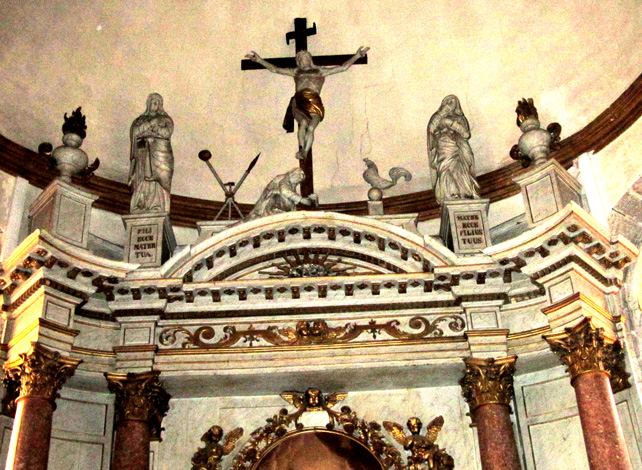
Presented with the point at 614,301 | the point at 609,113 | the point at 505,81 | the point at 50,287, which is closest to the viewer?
the point at 50,287

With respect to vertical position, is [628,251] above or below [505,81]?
below

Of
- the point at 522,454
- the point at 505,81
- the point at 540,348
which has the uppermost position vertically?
the point at 505,81

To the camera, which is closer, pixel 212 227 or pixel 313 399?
pixel 313 399

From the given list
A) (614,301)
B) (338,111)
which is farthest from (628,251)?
(338,111)

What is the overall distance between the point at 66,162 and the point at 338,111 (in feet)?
16.5

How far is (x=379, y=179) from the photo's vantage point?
13.0 m

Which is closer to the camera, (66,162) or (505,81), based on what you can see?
(66,162)

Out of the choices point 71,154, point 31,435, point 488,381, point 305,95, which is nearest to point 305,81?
point 305,95

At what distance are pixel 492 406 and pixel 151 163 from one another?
15.9 feet

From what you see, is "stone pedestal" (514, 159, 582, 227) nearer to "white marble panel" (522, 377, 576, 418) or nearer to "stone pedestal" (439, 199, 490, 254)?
"stone pedestal" (439, 199, 490, 254)

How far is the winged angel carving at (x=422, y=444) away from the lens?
1096 cm

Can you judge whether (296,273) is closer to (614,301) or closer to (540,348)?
(540,348)

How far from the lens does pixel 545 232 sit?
36.0ft

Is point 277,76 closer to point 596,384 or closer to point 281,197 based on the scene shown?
point 281,197
